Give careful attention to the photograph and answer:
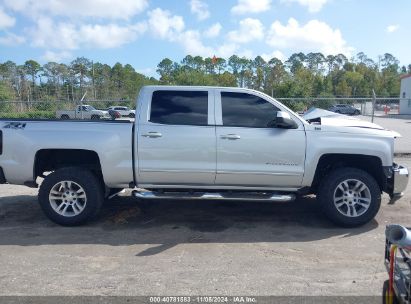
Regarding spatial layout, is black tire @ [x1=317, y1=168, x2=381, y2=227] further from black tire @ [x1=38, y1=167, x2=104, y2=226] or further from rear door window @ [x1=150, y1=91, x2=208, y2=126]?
black tire @ [x1=38, y1=167, x2=104, y2=226]

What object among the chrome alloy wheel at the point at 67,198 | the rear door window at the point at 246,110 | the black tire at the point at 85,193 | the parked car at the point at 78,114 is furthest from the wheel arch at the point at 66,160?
the parked car at the point at 78,114

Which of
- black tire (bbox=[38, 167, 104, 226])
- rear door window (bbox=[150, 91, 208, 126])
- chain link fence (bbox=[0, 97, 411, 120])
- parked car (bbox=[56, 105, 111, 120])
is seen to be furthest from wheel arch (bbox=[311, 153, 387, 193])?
parked car (bbox=[56, 105, 111, 120])

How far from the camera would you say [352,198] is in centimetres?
583

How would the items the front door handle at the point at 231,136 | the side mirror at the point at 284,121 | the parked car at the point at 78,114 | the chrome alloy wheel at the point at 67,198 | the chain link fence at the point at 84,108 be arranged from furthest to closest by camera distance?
the parked car at the point at 78,114 → the chain link fence at the point at 84,108 → the chrome alloy wheel at the point at 67,198 → the front door handle at the point at 231,136 → the side mirror at the point at 284,121

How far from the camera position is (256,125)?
588 centimetres

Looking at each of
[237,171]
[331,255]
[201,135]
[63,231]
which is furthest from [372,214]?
[63,231]

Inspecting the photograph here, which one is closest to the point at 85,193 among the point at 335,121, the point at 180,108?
the point at 180,108

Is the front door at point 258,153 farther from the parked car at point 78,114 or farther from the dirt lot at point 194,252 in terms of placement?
the parked car at point 78,114

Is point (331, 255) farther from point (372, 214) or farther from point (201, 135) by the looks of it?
point (201, 135)

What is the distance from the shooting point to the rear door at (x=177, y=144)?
577cm

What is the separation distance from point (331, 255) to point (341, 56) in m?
135

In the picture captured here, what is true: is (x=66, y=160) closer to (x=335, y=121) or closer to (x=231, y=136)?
(x=231, y=136)

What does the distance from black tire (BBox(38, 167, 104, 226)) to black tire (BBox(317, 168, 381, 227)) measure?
3118 mm

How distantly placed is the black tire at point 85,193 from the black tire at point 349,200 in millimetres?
3118
